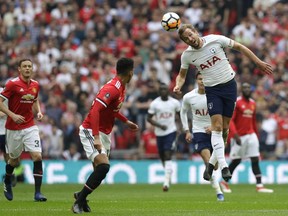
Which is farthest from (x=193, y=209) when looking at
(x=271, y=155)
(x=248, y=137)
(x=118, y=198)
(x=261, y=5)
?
(x=261, y=5)

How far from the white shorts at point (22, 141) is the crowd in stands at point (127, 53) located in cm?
1030

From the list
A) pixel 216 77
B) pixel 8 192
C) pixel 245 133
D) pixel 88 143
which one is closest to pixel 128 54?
pixel 245 133

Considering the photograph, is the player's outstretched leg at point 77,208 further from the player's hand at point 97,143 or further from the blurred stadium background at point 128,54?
the blurred stadium background at point 128,54

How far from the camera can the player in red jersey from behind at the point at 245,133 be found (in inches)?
939

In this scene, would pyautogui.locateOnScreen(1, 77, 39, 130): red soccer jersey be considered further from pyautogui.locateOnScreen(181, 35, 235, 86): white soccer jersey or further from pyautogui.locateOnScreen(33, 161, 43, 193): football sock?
pyautogui.locateOnScreen(181, 35, 235, 86): white soccer jersey

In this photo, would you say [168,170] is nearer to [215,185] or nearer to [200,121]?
[200,121]

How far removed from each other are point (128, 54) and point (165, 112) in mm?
7814

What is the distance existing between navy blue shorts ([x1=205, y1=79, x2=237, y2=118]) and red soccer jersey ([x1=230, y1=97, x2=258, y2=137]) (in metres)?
6.54

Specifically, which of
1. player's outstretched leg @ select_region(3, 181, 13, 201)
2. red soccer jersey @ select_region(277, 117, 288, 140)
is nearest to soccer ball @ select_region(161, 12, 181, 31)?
player's outstretched leg @ select_region(3, 181, 13, 201)

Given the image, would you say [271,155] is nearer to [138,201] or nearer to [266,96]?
[266,96]

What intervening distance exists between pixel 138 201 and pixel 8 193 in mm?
2693

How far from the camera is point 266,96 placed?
31062 millimetres

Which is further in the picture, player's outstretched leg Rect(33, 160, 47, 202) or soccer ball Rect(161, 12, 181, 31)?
player's outstretched leg Rect(33, 160, 47, 202)

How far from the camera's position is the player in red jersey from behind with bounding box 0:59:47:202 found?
58.9 feet
